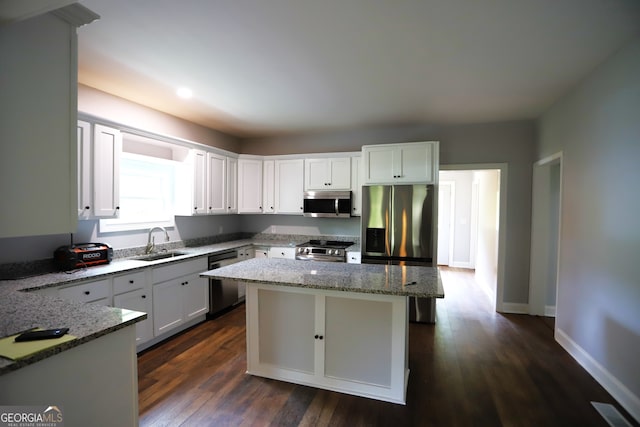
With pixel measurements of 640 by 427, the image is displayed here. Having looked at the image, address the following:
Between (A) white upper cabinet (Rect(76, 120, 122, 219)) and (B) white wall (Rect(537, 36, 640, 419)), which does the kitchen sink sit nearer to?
(A) white upper cabinet (Rect(76, 120, 122, 219))

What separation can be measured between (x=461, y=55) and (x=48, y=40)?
257cm

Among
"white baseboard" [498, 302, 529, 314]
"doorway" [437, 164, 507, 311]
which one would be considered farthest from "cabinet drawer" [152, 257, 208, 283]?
"white baseboard" [498, 302, 529, 314]

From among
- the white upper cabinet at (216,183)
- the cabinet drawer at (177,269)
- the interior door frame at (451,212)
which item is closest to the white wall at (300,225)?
the white upper cabinet at (216,183)

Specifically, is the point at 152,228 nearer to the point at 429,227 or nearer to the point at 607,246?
the point at 429,227

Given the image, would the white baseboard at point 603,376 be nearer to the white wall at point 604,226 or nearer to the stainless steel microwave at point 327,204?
the white wall at point 604,226

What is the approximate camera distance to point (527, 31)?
2.00 metres

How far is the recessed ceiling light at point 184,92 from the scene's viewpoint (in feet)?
9.88

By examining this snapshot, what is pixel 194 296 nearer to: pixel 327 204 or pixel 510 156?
pixel 327 204

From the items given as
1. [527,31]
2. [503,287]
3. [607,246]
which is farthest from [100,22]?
[503,287]

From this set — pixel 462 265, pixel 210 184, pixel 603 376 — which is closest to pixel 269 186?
pixel 210 184

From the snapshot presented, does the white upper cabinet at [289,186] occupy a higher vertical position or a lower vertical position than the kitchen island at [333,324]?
higher

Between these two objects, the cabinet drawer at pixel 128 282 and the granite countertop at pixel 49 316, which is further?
the cabinet drawer at pixel 128 282

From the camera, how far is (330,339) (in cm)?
235

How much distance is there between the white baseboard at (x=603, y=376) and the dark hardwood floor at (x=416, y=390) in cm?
7
